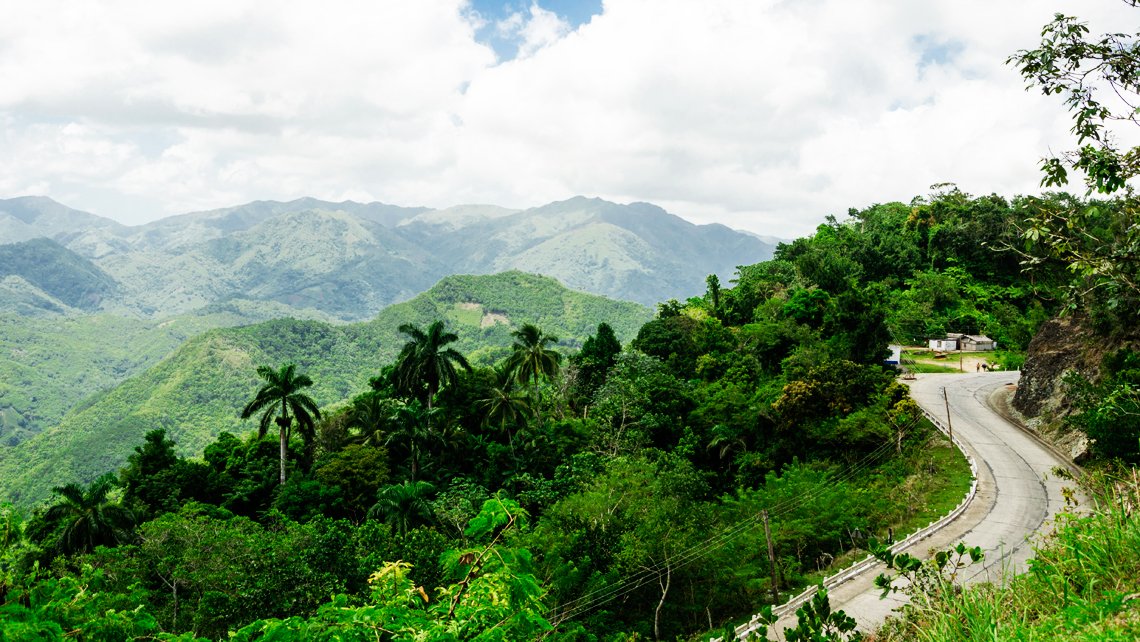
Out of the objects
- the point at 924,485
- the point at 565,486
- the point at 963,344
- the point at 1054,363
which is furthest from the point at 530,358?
the point at 963,344

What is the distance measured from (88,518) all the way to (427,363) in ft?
72.0

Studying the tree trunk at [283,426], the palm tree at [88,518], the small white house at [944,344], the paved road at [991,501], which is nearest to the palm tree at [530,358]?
the tree trunk at [283,426]

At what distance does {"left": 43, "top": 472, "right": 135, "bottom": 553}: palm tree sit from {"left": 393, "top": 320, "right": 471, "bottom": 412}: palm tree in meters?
18.9

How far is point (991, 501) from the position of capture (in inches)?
1011

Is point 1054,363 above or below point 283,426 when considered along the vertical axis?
above

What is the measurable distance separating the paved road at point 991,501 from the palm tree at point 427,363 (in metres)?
32.0

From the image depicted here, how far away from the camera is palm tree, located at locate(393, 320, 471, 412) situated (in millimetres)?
49781

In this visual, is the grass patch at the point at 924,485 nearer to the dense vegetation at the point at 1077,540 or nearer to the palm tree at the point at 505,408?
the dense vegetation at the point at 1077,540

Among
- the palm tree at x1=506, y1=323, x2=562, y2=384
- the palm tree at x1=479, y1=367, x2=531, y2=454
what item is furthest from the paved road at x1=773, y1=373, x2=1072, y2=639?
the palm tree at x1=479, y1=367, x2=531, y2=454

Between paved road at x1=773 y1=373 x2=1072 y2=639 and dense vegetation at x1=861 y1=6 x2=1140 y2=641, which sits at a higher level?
dense vegetation at x1=861 y1=6 x2=1140 y2=641

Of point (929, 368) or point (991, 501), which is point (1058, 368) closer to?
point (991, 501)

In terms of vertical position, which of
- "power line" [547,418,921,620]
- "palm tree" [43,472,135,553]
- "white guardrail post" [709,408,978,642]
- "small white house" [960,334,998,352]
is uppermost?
"small white house" [960,334,998,352]

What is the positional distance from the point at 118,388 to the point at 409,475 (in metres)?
167

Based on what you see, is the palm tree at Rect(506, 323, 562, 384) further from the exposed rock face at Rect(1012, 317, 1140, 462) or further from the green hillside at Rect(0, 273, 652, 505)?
the green hillside at Rect(0, 273, 652, 505)
